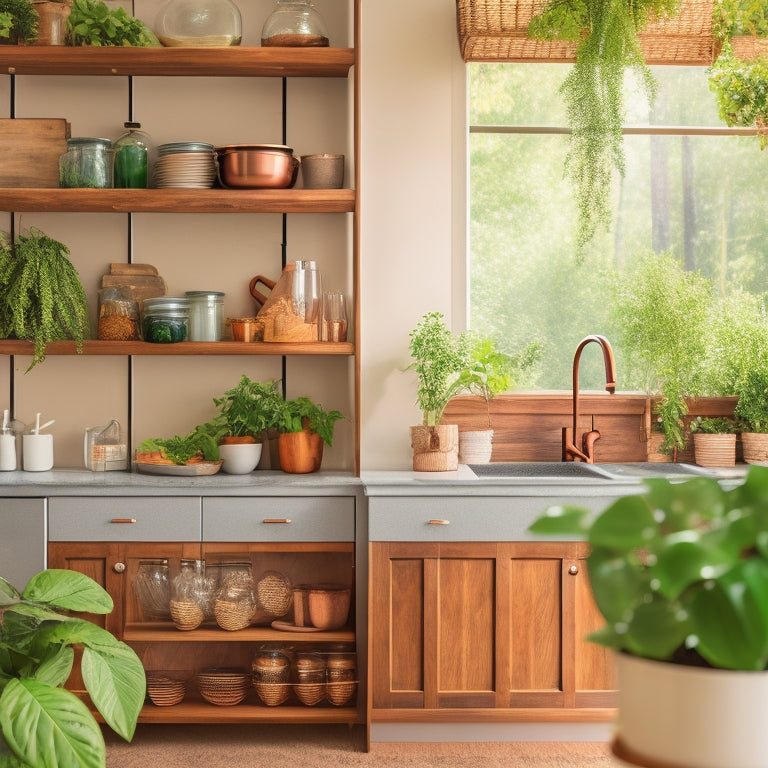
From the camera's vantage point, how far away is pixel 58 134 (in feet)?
12.0

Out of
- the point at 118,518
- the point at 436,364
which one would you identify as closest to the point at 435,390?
the point at 436,364

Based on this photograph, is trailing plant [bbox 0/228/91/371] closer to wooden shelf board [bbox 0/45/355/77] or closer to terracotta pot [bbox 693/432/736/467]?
wooden shelf board [bbox 0/45/355/77]

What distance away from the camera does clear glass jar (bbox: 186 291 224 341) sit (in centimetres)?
358

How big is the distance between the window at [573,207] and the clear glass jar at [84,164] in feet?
4.83

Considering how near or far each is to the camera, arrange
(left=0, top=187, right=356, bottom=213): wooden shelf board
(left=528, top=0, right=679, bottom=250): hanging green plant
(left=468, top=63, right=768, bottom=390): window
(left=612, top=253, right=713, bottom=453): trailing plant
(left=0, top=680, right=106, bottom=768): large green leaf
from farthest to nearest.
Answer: (left=468, top=63, right=768, bottom=390): window < (left=612, top=253, right=713, bottom=453): trailing plant < (left=0, top=187, right=356, bottom=213): wooden shelf board < (left=528, top=0, right=679, bottom=250): hanging green plant < (left=0, top=680, right=106, bottom=768): large green leaf

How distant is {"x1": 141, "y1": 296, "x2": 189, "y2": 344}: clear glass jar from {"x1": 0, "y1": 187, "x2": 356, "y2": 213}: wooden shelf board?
358 millimetres

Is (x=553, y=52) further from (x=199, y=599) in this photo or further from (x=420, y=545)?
(x=199, y=599)

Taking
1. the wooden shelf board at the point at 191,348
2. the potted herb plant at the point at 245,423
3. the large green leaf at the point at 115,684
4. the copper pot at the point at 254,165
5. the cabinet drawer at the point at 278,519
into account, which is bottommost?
the large green leaf at the point at 115,684

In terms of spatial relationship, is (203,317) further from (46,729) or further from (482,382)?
(46,729)

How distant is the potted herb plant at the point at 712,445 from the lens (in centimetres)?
362

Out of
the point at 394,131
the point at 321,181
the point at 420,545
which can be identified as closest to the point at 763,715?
the point at 420,545

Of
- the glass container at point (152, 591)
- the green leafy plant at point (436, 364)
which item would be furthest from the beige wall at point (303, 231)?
the glass container at point (152, 591)

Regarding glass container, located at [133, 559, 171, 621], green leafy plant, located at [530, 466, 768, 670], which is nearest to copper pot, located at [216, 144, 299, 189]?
glass container, located at [133, 559, 171, 621]

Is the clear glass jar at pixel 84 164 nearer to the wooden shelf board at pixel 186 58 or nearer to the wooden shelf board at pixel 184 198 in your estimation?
the wooden shelf board at pixel 184 198
